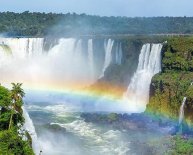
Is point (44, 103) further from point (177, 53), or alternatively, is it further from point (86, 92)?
point (177, 53)

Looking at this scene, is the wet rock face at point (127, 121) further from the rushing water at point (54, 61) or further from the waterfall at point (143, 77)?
the rushing water at point (54, 61)

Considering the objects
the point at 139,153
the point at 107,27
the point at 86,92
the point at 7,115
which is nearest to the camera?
the point at 7,115

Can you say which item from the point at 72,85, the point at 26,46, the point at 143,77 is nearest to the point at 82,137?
the point at 143,77

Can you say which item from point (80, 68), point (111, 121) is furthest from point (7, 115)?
point (80, 68)

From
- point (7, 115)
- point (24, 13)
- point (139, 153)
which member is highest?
point (24, 13)

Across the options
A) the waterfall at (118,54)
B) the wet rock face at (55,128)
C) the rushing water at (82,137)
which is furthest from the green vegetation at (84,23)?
the wet rock face at (55,128)

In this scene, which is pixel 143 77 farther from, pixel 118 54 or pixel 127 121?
pixel 127 121

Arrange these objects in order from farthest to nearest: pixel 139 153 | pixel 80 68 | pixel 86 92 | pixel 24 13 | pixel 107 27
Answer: pixel 24 13, pixel 107 27, pixel 80 68, pixel 86 92, pixel 139 153

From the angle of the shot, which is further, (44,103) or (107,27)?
(107,27)
